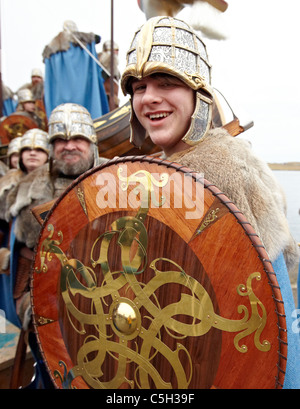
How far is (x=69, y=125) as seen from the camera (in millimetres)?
2082

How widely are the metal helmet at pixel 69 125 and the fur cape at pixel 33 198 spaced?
0.91ft

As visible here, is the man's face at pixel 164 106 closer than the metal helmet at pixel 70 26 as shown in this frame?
Yes

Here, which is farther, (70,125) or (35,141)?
(35,141)

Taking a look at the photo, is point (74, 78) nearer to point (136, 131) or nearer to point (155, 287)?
point (136, 131)

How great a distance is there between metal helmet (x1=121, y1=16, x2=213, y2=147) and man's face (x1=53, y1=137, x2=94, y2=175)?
1197mm

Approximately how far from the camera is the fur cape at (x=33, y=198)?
2049 mm

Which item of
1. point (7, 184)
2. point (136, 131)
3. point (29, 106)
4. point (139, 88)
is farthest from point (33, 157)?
point (29, 106)

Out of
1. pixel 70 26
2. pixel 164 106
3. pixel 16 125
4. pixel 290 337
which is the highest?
pixel 70 26

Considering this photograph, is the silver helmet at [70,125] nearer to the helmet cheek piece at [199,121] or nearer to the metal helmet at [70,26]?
the helmet cheek piece at [199,121]

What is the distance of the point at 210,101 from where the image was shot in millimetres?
922

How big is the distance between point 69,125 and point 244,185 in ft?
5.48

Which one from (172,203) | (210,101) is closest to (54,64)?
(210,101)

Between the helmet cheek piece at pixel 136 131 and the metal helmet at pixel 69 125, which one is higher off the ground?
the metal helmet at pixel 69 125

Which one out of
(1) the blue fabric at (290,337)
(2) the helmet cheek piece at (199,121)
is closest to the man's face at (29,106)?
(2) the helmet cheek piece at (199,121)
